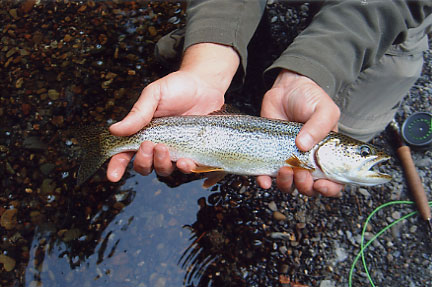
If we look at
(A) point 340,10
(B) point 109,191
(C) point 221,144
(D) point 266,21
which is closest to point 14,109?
(B) point 109,191

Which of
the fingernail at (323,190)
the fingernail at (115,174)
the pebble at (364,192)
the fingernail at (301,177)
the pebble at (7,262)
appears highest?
the fingernail at (301,177)

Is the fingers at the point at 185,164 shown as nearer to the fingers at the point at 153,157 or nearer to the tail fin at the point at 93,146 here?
the fingers at the point at 153,157

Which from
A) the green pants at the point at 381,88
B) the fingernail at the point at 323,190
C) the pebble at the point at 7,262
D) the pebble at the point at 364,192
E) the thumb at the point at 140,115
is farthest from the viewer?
the pebble at the point at 364,192

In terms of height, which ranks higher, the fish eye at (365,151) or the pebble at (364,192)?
the fish eye at (365,151)

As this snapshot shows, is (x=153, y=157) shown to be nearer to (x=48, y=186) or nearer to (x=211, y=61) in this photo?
(x=211, y=61)

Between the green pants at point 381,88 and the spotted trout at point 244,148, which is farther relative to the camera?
the green pants at point 381,88

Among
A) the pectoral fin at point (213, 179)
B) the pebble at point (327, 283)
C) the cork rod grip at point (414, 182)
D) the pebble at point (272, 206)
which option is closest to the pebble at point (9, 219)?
the pectoral fin at point (213, 179)

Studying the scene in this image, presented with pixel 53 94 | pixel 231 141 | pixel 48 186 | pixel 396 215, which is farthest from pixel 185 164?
pixel 396 215
